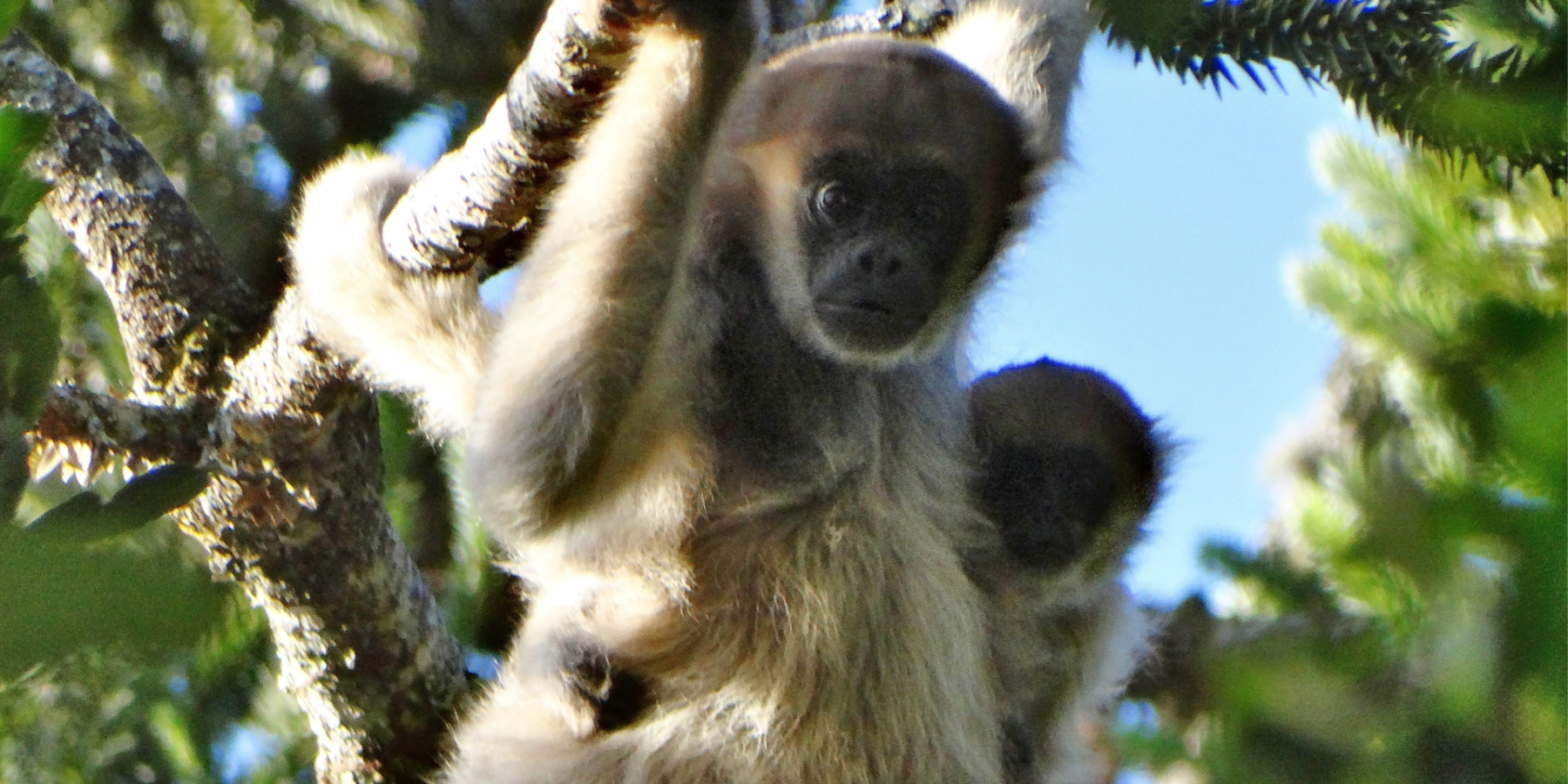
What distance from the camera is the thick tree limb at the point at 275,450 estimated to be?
457cm

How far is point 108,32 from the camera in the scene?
6.88 m

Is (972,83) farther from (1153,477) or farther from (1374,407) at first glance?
(1374,407)

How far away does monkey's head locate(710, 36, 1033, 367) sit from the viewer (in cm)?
403

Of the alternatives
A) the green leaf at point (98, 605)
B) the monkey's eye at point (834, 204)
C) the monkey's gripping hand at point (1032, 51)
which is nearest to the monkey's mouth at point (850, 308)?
the monkey's eye at point (834, 204)

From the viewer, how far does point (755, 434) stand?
400cm

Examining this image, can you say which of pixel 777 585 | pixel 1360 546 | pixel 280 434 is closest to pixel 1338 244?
pixel 777 585

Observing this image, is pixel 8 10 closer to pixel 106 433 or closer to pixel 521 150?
pixel 521 150

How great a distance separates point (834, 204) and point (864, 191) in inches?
3.9

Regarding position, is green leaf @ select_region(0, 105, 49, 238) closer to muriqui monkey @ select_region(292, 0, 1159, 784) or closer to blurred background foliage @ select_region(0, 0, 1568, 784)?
blurred background foliage @ select_region(0, 0, 1568, 784)

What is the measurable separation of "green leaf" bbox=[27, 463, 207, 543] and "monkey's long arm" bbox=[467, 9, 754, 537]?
1.90 m

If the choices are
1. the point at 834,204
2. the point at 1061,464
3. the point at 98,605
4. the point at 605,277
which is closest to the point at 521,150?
the point at 605,277

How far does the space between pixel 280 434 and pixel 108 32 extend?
3422mm

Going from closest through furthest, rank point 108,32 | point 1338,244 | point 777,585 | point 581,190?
point 1338,244
point 581,190
point 777,585
point 108,32

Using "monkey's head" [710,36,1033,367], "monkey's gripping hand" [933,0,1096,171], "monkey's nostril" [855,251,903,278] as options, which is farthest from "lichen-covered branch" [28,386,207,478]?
"monkey's gripping hand" [933,0,1096,171]
